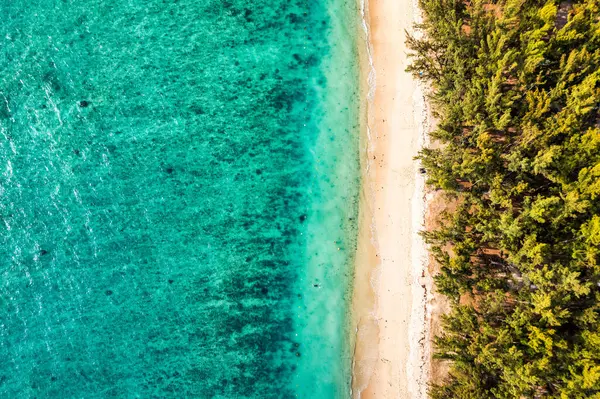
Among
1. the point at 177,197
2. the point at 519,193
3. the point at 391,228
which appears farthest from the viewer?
the point at 177,197

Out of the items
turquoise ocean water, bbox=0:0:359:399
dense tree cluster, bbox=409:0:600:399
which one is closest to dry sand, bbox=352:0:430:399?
turquoise ocean water, bbox=0:0:359:399

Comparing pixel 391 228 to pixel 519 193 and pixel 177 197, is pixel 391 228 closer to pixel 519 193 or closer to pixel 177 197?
pixel 519 193

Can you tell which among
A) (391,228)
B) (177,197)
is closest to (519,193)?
(391,228)

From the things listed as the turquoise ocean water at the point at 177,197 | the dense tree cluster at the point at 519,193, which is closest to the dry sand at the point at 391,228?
the turquoise ocean water at the point at 177,197

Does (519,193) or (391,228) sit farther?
(391,228)

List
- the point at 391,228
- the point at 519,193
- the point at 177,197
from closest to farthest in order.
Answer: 1. the point at 519,193
2. the point at 391,228
3. the point at 177,197

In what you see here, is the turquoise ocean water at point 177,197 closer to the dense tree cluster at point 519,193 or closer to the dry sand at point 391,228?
the dry sand at point 391,228

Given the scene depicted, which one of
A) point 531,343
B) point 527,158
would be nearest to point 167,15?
point 527,158

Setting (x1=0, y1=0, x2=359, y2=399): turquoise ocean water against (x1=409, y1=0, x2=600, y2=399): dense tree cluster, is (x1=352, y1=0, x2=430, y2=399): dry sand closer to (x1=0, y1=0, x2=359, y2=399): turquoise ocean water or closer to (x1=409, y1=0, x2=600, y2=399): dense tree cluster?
(x1=0, y1=0, x2=359, y2=399): turquoise ocean water
